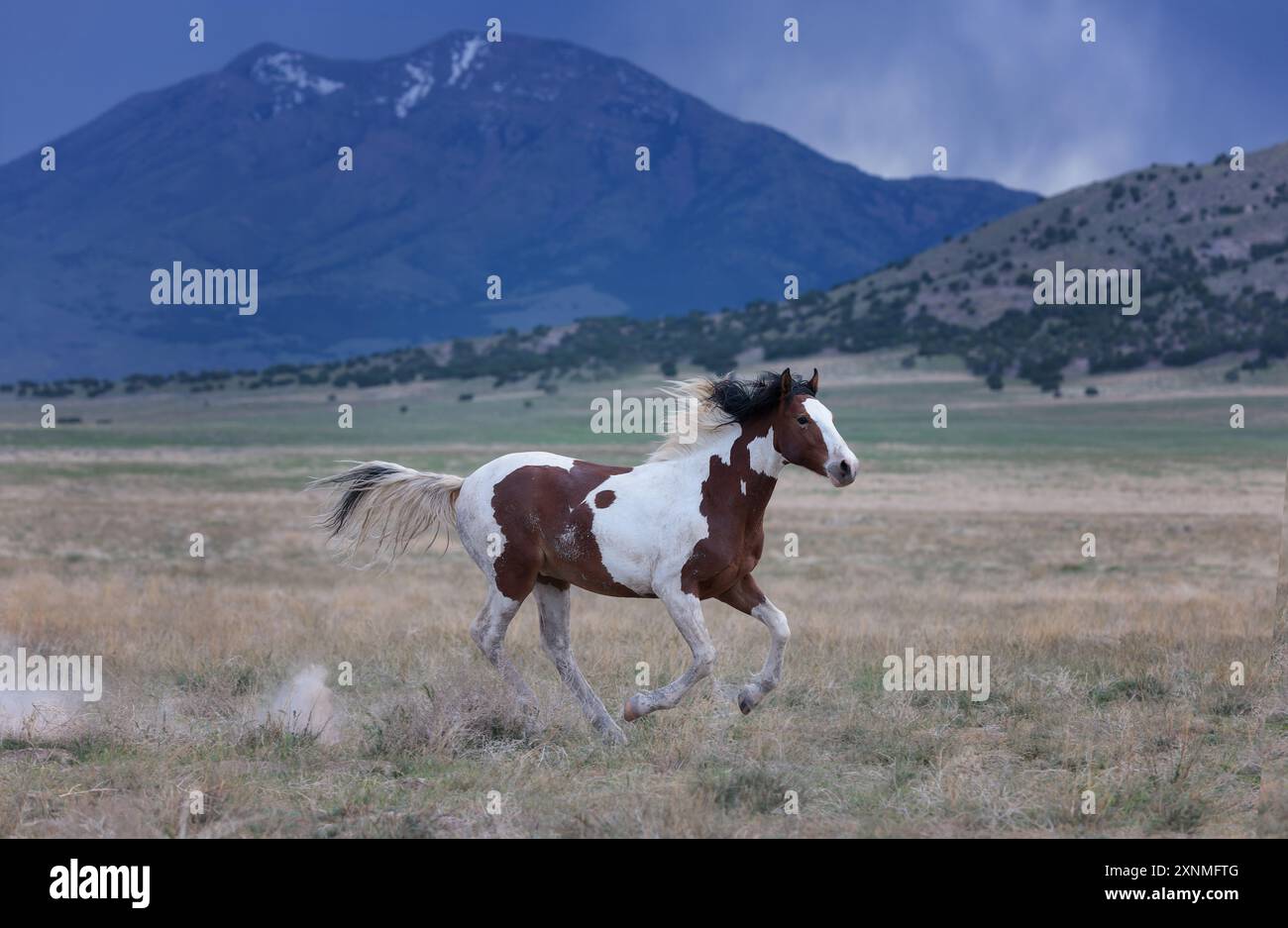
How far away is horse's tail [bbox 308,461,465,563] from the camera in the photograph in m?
10.4

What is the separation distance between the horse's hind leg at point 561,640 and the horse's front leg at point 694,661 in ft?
1.98

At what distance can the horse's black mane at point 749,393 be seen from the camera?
30.8 ft

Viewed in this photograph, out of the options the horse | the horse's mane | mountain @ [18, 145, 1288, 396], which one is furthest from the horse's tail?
mountain @ [18, 145, 1288, 396]

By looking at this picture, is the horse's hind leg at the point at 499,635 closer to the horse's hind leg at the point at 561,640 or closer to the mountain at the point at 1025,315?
the horse's hind leg at the point at 561,640

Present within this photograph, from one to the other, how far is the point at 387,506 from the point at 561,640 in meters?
1.86

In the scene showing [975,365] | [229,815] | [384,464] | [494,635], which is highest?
[975,365]

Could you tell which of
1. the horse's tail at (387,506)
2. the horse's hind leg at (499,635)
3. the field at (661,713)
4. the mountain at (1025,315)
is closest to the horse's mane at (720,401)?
the horse's hind leg at (499,635)

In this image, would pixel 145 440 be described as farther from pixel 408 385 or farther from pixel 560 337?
pixel 560 337

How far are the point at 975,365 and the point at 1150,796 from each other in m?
82.8

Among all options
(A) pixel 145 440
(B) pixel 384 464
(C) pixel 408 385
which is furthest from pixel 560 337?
(B) pixel 384 464

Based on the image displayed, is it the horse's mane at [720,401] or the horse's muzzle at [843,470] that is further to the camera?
the horse's mane at [720,401]

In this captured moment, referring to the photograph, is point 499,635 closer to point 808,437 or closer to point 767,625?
point 767,625

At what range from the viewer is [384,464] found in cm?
1086

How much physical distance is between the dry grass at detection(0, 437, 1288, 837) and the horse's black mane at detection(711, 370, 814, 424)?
2269 mm
